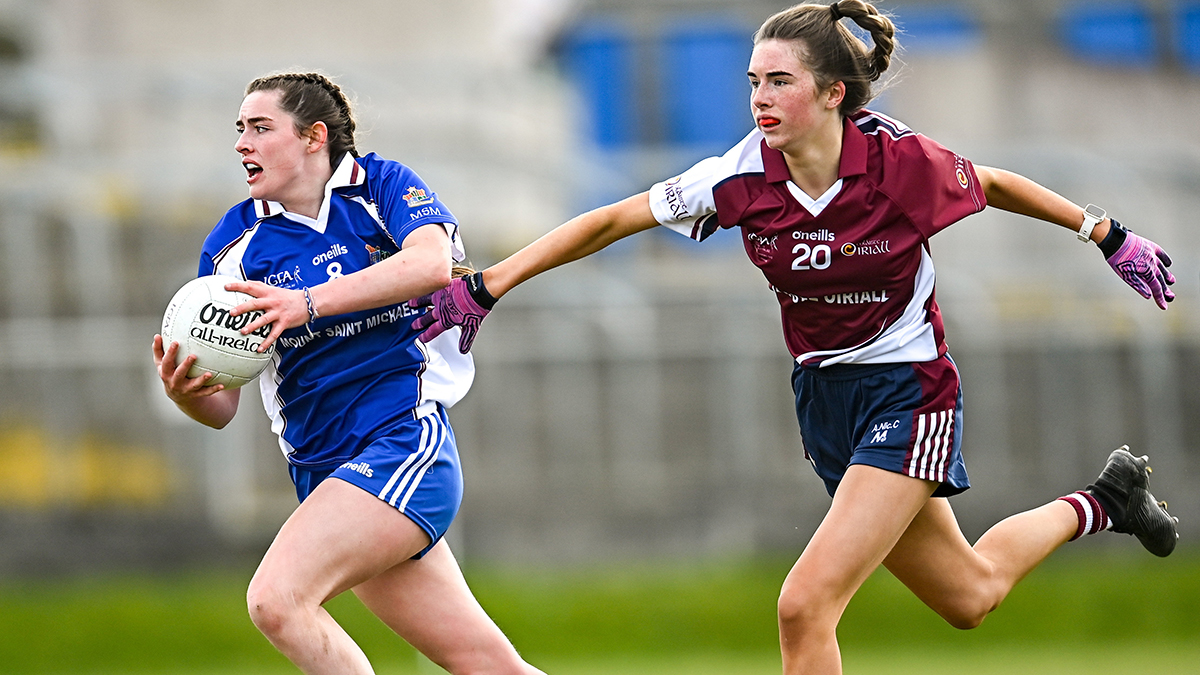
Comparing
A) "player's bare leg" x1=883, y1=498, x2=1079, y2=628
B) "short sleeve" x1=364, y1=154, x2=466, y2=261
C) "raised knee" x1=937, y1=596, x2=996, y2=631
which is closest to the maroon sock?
"player's bare leg" x1=883, y1=498, x2=1079, y2=628

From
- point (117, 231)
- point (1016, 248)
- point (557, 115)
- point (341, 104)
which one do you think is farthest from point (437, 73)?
point (341, 104)

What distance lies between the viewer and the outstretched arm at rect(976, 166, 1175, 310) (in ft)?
16.2

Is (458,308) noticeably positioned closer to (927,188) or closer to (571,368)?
(927,188)

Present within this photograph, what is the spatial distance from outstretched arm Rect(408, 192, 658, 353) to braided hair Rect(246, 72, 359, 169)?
589mm

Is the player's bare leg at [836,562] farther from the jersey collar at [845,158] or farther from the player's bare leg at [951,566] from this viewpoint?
the jersey collar at [845,158]

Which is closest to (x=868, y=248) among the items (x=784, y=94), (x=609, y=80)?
(x=784, y=94)

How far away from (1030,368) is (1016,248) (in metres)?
2.76

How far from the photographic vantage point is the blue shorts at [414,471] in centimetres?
467

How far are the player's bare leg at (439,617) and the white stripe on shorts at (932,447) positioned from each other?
134 centimetres

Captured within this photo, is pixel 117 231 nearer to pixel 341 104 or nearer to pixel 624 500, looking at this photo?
pixel 624 500

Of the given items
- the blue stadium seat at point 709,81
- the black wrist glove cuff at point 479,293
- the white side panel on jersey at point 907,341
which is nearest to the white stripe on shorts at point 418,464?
the black wrist glove cuff at point 479,293

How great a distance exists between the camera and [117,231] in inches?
488

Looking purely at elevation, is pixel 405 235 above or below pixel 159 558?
above

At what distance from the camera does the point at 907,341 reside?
4922 millimetres
